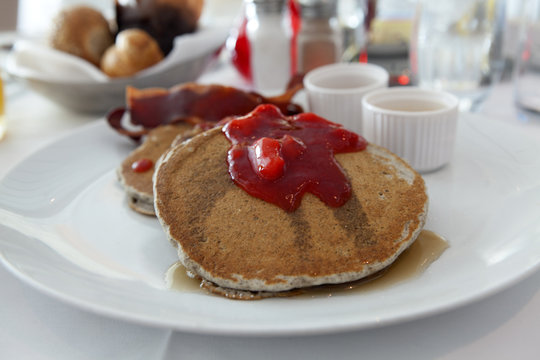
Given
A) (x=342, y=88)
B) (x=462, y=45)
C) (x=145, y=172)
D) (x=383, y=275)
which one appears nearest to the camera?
(x=383, y=275)

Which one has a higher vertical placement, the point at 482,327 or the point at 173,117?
the point at 173,117

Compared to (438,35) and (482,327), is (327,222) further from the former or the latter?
(438,35)

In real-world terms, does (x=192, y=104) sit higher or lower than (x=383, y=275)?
higher

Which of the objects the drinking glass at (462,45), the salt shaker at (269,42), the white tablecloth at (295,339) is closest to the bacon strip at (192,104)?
the salt shaker at (269,42)

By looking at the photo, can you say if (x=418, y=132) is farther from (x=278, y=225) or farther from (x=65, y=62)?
(x=65, y=62)

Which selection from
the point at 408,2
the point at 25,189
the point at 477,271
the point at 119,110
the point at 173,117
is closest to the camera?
the point at 477,271

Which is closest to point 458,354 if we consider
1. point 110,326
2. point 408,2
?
point 110,326

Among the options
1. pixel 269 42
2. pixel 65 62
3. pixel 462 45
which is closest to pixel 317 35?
pixel 269 42
